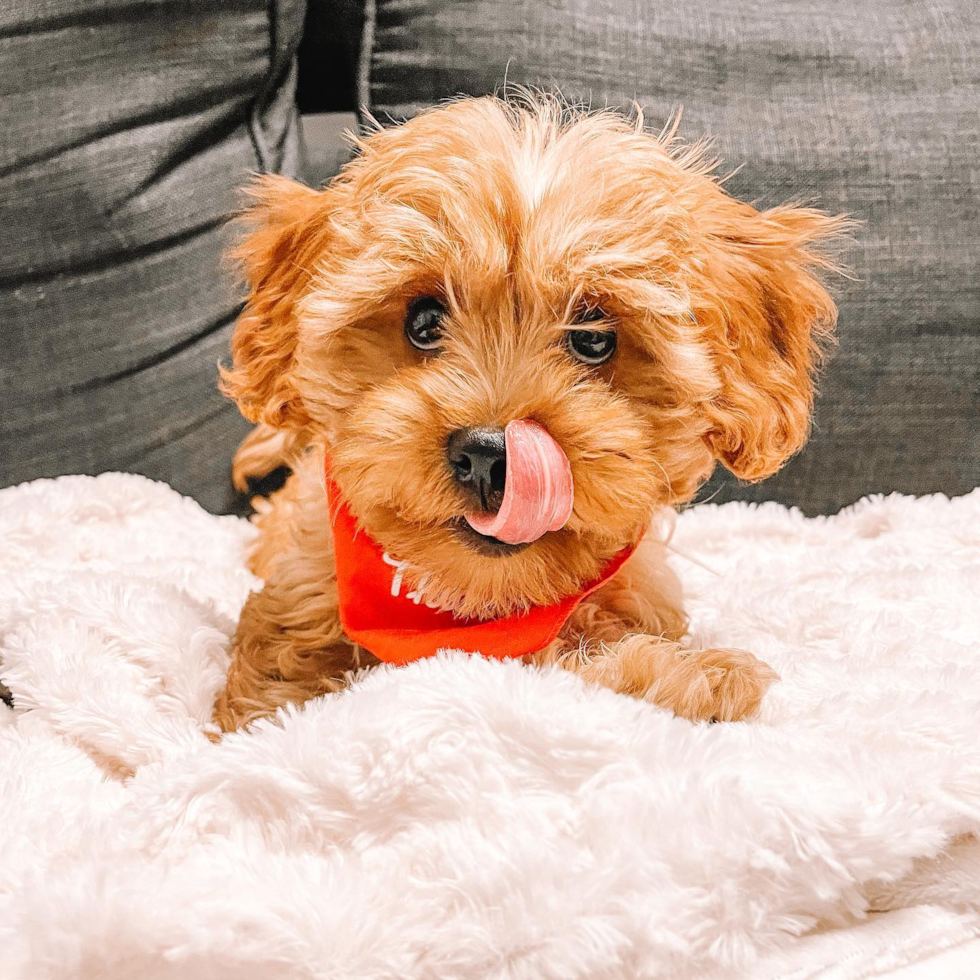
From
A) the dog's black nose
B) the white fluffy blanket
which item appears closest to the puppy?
the dog's black nose

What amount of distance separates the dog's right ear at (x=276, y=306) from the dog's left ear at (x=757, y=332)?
546 mm

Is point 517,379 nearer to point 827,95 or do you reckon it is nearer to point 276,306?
point 276,306

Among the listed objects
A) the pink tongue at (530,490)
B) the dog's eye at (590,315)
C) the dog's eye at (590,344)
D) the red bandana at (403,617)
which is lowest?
the red bandana at (403,617)

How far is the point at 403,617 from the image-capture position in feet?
4.33

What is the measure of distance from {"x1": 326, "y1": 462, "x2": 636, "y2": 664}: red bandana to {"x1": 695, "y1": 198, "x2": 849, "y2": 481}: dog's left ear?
218mm

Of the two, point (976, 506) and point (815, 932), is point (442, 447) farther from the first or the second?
point (976, 506)

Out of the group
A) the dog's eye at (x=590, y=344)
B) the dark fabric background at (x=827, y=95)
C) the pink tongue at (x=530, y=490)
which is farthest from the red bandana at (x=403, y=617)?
the dark fabric background at (x=827, y=95)

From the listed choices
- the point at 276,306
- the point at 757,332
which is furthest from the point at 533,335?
the point at 276,306

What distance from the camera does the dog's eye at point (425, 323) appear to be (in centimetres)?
127

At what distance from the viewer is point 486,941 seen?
83 centimetres

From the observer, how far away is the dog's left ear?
130 cm

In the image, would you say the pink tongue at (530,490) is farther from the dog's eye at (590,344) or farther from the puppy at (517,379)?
the dog's eye at (590,344)

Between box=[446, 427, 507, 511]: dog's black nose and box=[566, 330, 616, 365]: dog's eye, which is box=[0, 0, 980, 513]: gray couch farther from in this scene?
box=[446, 427, 507, 511]: dog's black nose

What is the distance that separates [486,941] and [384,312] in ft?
2.51
